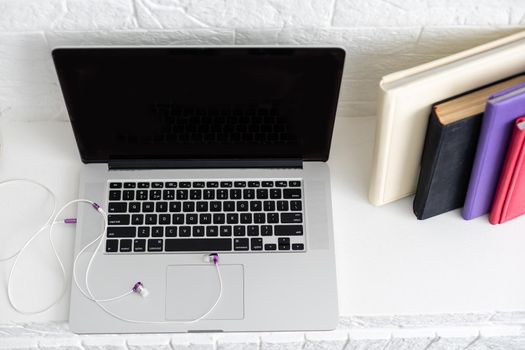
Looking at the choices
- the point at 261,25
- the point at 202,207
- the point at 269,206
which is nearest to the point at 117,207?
the point at 202,207

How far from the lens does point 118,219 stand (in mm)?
1060

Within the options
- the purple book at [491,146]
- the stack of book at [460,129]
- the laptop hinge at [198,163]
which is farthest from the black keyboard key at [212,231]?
the purple book at [491,146]

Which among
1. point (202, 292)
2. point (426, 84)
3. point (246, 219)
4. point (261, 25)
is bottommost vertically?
point (202, 292)

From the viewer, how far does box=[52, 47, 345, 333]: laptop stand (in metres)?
0.96

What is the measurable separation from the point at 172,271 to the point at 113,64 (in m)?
0.31

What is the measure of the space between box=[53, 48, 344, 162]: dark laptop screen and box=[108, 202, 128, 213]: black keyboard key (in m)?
0.07

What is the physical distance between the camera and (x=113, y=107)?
101cm

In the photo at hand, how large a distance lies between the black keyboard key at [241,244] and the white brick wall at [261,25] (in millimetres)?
289

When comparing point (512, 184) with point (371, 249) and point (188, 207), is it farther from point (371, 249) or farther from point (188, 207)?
point (188, 207)

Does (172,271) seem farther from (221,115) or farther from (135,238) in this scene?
(221,115)

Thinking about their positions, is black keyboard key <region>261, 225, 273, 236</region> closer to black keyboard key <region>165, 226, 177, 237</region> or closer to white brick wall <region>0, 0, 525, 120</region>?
black keyboard key <region>165, 226, 177, 237</region>

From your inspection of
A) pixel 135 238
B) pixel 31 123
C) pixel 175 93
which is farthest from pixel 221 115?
pixel 31 123

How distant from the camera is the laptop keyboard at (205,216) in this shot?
105 centimetres

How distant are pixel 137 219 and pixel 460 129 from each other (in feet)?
1.58
